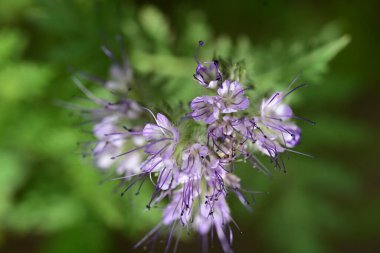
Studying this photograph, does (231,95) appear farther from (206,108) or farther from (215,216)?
(215,216)

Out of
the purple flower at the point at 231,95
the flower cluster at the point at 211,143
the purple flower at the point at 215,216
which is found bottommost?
the purple flower at the point at 215,216

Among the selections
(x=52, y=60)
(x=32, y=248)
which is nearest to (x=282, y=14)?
(x=52, y=60)

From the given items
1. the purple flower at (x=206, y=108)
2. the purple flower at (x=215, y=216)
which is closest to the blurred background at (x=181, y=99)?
the purple flower at (x=206, y=108)

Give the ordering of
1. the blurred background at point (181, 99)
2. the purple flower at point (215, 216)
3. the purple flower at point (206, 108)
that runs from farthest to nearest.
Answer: the blurred background at point (181, 99) → the purple flower at point (215, 216) → the purple flower at point (206, 108)

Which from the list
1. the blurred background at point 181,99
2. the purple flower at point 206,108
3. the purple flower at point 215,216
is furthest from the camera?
the blurred background at point 181,99

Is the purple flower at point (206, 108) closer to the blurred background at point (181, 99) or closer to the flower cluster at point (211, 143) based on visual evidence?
the flower cluster at point (211, 143)

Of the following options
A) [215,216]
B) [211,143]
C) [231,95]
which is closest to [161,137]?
[211,143]

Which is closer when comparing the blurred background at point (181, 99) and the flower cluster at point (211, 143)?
the flower cluster at point (211, 143)

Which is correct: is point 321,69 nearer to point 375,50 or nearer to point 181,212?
point 181,212
